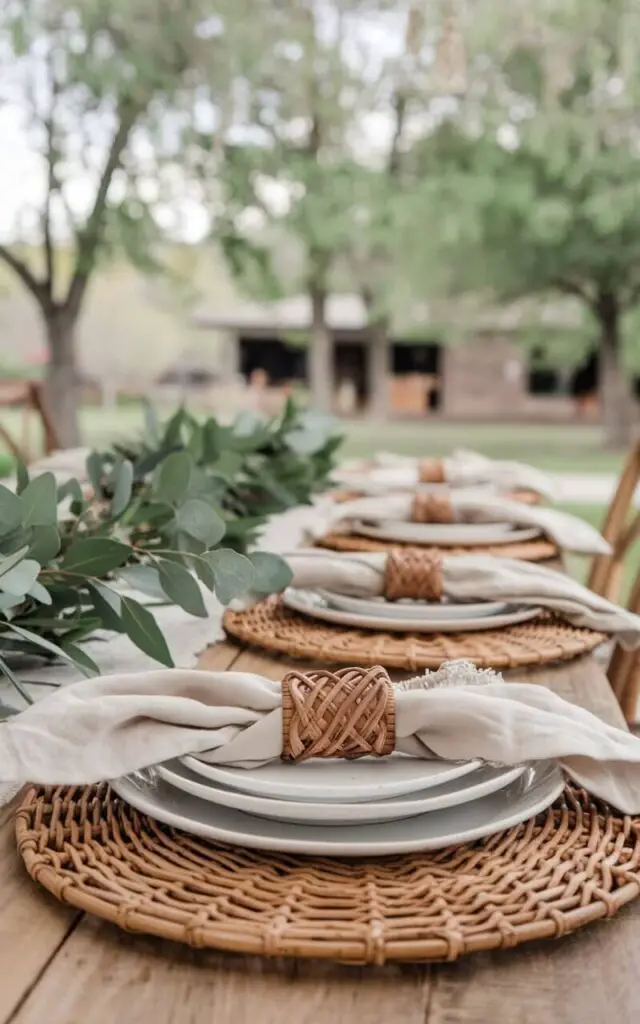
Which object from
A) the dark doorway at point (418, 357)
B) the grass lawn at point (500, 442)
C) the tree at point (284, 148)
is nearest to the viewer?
the tree at point (284, 148)

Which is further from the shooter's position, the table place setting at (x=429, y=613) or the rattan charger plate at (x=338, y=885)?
the table place setting at (x=429, y=613)

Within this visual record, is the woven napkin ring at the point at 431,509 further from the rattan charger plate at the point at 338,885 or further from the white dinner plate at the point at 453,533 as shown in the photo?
the rattan charger plate at the point at 338,885

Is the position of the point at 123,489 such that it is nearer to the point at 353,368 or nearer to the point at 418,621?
the point at 418,621

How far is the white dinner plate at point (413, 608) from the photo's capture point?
2.89 feet

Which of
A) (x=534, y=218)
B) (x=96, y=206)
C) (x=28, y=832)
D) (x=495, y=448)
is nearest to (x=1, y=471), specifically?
(x=96, y=206)

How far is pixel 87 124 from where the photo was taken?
672 centimetres

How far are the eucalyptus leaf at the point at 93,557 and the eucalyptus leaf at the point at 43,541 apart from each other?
0.05 ft

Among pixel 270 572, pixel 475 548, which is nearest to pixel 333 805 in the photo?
pixel 270 572

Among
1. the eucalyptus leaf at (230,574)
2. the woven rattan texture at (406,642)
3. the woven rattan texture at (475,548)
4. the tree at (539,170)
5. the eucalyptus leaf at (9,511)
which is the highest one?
the tree at (539,170)

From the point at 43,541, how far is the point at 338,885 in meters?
0.35

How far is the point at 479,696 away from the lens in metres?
0.50

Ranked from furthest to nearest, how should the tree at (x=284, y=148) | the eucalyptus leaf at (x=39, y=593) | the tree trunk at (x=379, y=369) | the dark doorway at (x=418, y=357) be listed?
the dark doorway at (x=418, y=357), the tree trunk at (x=379, y=369), the tree at (x=284, y=148), the eucalyptus leaf at (x=39, y=593)

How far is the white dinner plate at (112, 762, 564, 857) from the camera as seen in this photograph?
1.40 ft

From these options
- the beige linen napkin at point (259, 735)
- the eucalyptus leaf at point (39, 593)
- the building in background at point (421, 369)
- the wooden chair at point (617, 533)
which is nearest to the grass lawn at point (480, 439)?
the building in background at point (421, 369)
